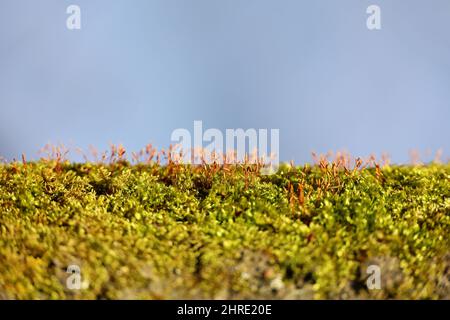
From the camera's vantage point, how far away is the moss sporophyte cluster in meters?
5.36

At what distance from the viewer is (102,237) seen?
19.2ft

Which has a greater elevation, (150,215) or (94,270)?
(150,215)

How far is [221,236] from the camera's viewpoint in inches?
241

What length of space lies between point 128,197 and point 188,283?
263cm

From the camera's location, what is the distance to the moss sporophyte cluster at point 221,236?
536 centimetres

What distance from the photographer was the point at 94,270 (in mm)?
5367
